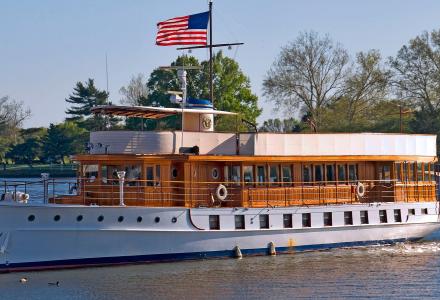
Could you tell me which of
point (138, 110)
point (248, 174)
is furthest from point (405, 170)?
point (138, 110)

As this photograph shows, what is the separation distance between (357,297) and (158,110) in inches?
372

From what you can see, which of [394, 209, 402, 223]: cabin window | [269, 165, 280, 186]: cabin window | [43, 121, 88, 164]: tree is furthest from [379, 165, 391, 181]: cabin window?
[43, 121, 88, 164]: tree

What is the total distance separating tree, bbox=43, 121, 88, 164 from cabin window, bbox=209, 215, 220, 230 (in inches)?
2220

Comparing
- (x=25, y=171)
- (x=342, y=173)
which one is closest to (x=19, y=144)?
(x=25, y=171)

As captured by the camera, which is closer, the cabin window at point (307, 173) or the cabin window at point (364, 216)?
the cabin window at point (307, 173)

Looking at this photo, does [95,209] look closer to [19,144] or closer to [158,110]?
[158,110]

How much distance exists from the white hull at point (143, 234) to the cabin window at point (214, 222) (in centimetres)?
12

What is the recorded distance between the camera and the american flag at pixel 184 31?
31.8 metres

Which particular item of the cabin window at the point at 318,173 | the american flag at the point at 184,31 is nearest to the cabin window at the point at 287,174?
the cabin window at the point at 318,173

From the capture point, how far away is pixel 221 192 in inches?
1169

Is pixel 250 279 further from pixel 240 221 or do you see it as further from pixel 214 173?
pixel 214 173

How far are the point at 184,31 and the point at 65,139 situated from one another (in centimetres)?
5546

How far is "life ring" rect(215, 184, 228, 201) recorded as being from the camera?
96.9 ft

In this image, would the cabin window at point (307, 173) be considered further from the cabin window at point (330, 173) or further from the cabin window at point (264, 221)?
the cabin window at point (264, 221)
